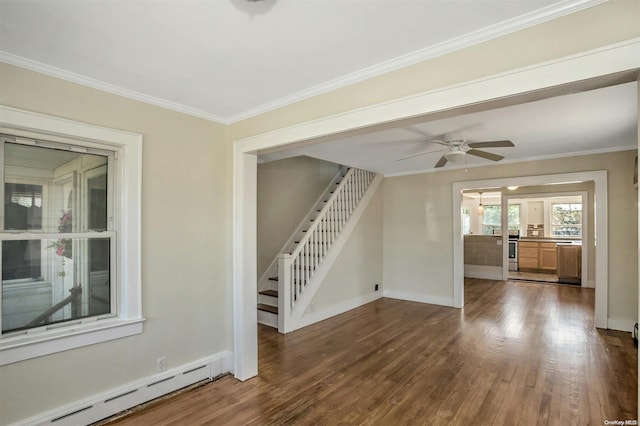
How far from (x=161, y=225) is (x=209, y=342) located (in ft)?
3.97

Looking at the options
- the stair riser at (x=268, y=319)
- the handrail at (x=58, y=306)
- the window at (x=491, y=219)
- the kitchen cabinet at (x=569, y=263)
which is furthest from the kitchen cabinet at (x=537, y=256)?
the handrail at (x=58, y=306)

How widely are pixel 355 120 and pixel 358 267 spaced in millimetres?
4036

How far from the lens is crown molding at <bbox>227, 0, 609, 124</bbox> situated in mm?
1506

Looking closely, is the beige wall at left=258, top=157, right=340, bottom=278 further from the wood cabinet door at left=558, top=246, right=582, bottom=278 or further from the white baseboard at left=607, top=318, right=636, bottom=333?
the wood cabinet door at left=558, top=246, right=582, bottom=278

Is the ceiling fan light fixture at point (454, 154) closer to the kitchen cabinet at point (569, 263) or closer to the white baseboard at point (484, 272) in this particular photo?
the white baseboard at point (484, 272)

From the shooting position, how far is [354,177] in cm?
596

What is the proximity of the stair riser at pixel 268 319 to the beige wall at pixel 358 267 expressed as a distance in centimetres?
51

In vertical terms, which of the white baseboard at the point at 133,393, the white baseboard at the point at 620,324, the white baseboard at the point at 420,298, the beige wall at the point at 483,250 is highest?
the beige wall at the point at 483,250

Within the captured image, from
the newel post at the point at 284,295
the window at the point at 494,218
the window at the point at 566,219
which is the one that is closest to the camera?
the newel post at the point at 284,295

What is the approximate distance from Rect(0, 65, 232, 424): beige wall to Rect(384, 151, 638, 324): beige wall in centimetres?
410

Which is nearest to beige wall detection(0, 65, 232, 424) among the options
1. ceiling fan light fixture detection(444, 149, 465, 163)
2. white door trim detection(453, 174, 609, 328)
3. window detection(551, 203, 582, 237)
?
ceiling fan light fixture detection(444, 149, 465, 163)

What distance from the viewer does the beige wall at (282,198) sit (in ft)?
17.6

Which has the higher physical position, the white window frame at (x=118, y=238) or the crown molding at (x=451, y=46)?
the crown molding at (x=451, y=46)

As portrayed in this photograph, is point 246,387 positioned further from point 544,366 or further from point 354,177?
point 354,177
